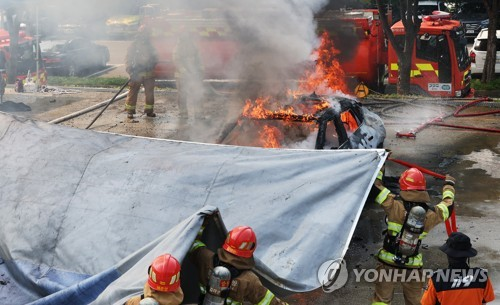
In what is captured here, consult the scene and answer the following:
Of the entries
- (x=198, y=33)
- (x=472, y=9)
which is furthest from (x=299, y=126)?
(x=472, y=9)

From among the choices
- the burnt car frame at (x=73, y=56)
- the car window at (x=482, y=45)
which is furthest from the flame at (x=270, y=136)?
the burnt car frame at (x=73, y=56)

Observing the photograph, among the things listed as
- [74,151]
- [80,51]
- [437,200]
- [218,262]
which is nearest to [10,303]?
[74,151]

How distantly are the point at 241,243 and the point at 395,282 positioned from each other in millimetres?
1895

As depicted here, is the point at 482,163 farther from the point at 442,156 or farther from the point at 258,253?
the point at 258,253

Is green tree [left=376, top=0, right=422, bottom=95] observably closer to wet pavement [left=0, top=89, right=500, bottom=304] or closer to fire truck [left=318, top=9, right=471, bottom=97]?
fire truck [left=318, top=9, right=471, bottom=97]

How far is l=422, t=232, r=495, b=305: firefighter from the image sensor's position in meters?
4.97

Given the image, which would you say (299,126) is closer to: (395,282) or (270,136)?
(270,136)

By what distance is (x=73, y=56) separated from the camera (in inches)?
904

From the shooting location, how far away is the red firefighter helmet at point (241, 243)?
5008 millimetres

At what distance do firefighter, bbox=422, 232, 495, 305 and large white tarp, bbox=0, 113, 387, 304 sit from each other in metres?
0.94

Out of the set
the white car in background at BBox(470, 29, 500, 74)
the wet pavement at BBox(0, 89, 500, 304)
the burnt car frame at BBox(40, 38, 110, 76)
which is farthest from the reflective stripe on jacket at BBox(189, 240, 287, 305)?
the burnt car frame at BBox(40, 38, 110, 76)

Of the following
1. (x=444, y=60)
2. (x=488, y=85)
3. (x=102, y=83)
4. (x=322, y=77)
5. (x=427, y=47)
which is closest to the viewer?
(x=322, y=77)

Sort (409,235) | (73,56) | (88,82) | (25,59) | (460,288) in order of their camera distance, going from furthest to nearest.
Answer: (73,56) → (25,59) → (88,82) → (409,235) → (460,288)

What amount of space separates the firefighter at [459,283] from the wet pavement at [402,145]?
42.0 inches
